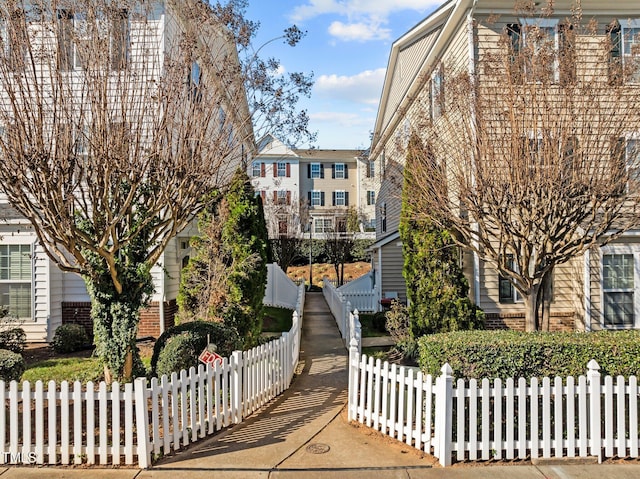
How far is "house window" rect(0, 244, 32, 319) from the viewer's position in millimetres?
11906

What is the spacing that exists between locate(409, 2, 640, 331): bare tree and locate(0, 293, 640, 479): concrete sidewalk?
373 centimetres

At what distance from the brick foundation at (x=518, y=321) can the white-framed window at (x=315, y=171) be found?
29327mm

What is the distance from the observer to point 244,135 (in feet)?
27.2

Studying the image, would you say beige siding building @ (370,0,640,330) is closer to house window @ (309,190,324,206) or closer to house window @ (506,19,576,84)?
house window @ (506,19,576,84)

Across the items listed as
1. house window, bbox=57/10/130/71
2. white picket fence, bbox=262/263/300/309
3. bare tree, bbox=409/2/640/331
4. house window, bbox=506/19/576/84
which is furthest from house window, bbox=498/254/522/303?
white picket fence, bbox=262/263/300/309

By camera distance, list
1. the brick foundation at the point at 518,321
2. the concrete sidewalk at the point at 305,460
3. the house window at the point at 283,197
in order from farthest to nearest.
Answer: the house window at the point at 283,197
the brick foundation at the point at 518,321
the concrete sidewalk at the point at 305,460

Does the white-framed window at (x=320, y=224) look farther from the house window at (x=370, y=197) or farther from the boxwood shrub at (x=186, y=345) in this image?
the boxwood shrub at (x=186, y=345)

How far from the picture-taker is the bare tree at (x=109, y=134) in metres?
6.20

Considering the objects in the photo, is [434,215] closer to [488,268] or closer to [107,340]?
[488,268]

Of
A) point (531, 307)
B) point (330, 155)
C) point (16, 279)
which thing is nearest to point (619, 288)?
point (531, 307)

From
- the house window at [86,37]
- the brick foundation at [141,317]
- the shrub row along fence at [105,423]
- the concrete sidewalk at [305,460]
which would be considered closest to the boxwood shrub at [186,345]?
the shrub row along fence at [105,423]

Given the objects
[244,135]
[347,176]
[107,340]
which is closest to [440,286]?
[244,135]

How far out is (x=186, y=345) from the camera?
7312 millimetres

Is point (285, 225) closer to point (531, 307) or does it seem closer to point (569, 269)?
point (569, 269)
